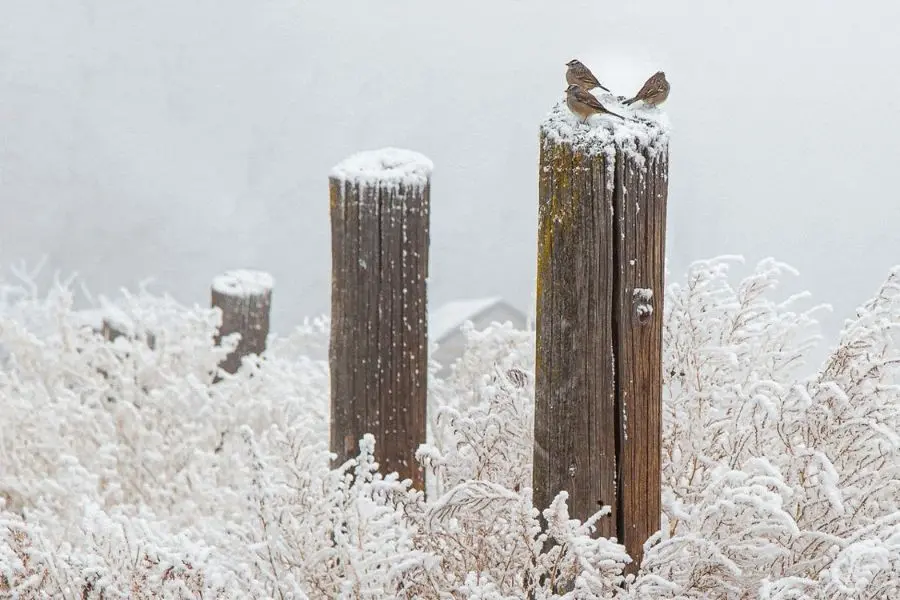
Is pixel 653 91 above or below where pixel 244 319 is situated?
above

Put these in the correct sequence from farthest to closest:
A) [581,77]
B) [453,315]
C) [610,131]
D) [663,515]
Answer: [453,315], [663,515], [581,77], [610,131]

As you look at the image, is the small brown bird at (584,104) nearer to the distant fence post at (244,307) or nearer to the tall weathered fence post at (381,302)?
the tall weathered fence post at (381,302)

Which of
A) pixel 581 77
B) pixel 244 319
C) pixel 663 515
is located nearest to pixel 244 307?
pixel 244 319

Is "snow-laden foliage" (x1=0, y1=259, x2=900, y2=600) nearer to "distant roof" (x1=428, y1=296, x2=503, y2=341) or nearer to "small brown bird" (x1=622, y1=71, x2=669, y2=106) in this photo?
"small brown bird" (x1=622, y1=71, x2=669, y2=106)

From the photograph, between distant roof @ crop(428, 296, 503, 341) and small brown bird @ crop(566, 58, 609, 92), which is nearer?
small brown bird @ crop(566, 58, 609, 92)

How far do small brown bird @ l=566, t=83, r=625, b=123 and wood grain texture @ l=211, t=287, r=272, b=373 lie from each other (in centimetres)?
404

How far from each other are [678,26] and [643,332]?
1097 inches

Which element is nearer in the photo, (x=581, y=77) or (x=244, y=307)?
(x=581, y=77)

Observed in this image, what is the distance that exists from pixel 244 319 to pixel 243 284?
0.21 m

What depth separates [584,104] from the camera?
2170 millimetres

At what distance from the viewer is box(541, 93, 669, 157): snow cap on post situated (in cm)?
211

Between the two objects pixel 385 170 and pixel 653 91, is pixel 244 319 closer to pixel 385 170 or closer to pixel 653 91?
pixel 385 170

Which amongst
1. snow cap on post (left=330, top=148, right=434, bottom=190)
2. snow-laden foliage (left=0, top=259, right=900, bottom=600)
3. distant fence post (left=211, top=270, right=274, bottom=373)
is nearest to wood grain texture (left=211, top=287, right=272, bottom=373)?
distant fence post (left=211, top=270, right=274, bottom=373)

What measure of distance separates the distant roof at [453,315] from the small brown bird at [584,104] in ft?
21.3
